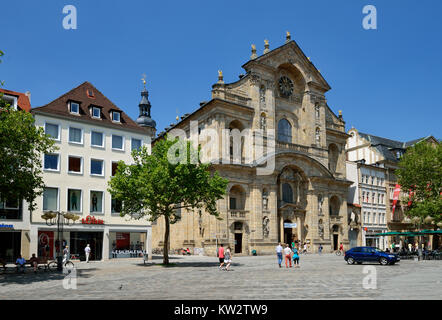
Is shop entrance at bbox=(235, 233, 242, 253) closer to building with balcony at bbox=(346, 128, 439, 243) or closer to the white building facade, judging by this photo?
the white building facade

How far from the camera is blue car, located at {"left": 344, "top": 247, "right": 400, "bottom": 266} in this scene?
110ft

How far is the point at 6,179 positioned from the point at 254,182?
33.9m

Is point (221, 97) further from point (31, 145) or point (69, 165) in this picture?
point (31, 145)

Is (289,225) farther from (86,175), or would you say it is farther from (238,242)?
(86,175)

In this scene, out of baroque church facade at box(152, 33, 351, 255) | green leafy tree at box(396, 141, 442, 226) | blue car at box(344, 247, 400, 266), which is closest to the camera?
blue car at box(344, 247, 400, 266)

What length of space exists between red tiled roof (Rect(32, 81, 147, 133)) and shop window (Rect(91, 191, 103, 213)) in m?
6.95

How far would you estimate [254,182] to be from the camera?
54688mm

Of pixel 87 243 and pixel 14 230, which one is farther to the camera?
pixel 87 243

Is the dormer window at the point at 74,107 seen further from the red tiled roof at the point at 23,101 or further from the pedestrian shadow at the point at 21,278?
the pedestrian shadow at the point at 21,278

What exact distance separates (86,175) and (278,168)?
84.8ft

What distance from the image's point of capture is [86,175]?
135 ft

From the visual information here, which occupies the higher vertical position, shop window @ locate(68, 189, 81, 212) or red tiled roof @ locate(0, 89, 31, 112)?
red tiled roof @ locate(0, 89, 31, 112)

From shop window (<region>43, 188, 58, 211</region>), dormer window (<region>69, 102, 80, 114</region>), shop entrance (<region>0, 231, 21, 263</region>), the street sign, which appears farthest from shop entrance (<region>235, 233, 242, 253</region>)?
shop entrance (<region>0, 231, 21, 263</region>)

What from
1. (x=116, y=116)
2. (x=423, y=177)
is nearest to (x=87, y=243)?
(x=116, y=116)
